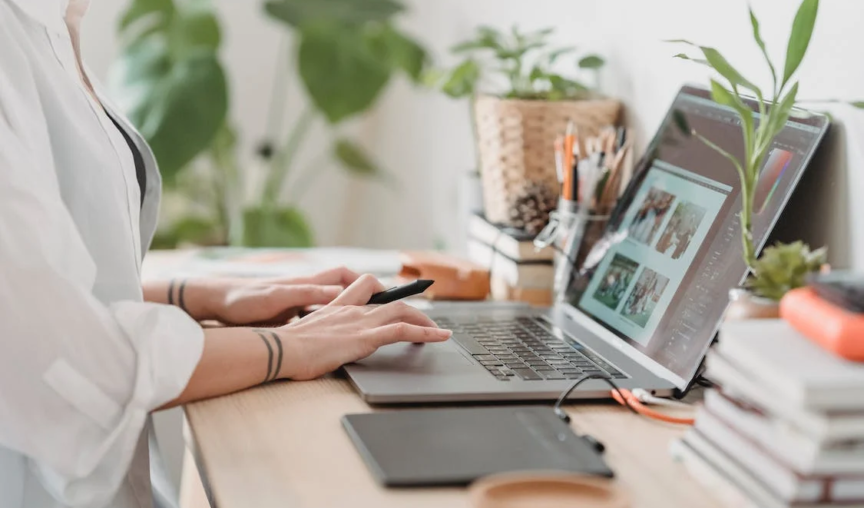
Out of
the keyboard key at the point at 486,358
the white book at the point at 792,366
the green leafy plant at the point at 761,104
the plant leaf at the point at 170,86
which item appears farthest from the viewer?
the plant leaf at the point at 170,86

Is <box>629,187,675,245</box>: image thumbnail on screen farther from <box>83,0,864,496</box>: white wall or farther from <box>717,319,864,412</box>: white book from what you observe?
<box>717,319,864,412</box>: white book

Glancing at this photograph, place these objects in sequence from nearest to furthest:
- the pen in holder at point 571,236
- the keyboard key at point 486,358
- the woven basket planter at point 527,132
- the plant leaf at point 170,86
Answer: the keyboard key at point 486,358 < the pen in holder at point 571,236 < the woven basket planter at point 527,132 < the plant leaf at point 170,86

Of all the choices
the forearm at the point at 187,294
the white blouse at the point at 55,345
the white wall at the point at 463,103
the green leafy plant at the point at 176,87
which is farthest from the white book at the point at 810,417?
the green leafy plant at the point at 176,87

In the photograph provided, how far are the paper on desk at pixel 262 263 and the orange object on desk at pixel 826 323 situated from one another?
782mm

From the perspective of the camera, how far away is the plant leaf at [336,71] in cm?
241

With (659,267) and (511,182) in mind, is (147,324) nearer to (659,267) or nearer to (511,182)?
(659,267)

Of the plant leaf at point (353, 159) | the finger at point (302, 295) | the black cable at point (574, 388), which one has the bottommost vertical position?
the plant leaf at point (353, 159)

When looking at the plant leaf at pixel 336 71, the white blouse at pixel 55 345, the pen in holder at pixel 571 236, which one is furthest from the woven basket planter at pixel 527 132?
the plant leaf at pixel 336 71

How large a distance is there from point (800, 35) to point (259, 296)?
2.22 feet

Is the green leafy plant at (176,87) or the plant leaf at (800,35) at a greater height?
the plant leaf at (800,35)

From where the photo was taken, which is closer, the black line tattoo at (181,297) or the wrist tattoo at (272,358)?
the wrist tattoo at (272,358)

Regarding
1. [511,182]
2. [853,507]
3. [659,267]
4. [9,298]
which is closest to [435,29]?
[511,182]

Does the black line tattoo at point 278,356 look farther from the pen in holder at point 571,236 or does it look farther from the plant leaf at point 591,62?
the plant leaf at point 591,62

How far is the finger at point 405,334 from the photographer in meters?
1.06
